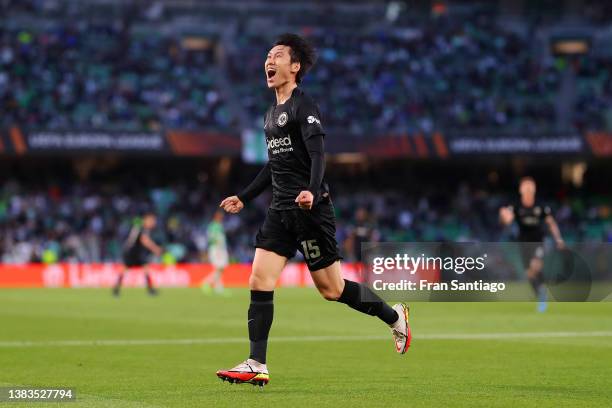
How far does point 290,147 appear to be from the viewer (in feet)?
30.2

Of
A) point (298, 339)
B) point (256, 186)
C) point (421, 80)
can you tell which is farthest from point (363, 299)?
point (421, 80)

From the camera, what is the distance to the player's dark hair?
372 inches

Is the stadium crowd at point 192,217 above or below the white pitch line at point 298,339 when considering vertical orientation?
above

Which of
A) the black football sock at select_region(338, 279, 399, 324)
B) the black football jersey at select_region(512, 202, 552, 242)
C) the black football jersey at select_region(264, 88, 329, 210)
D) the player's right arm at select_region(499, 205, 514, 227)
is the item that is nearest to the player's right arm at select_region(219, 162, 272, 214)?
the black football jersey at select_region(264, 88, 329, 210)

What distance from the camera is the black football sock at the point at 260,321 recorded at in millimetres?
9195

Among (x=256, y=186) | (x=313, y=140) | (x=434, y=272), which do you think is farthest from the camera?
(x=434, y=272)

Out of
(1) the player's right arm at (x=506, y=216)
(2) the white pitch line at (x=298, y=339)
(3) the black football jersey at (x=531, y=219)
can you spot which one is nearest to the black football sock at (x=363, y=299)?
(2) the white pitch line at (x=298, y=339)

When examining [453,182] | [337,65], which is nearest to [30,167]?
[337,65]

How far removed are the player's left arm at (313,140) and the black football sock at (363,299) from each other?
0.96 meters

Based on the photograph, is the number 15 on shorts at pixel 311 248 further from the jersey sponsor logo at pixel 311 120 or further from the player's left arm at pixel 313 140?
the jersey sponsor logo at pixel 311 120

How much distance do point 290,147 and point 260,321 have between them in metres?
1.35

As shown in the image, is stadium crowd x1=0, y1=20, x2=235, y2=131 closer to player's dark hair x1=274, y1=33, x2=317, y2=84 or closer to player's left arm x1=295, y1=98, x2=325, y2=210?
player's dark hair x1=274, y1=33, x2=317, y2=84

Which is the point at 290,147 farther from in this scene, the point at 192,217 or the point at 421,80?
the point at 421,80

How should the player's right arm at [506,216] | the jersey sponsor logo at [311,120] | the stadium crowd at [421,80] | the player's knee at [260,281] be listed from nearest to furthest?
the jersey sponsor logo at [311,120] → the player's knee at [260,281] → the player's right arm at [506,216] → the stadium crowd at [421,80]
